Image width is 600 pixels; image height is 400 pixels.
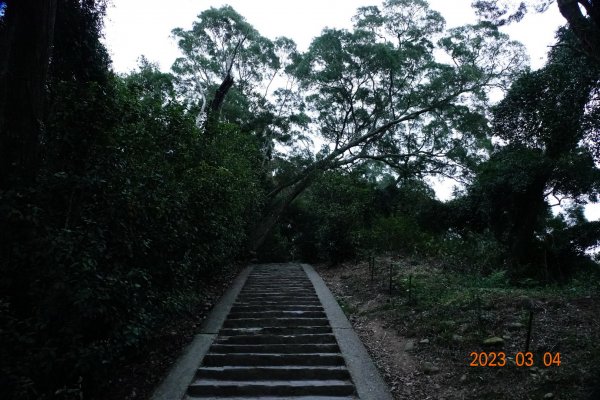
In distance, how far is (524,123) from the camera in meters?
9.20

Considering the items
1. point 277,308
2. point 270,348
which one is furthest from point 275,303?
point 270,348

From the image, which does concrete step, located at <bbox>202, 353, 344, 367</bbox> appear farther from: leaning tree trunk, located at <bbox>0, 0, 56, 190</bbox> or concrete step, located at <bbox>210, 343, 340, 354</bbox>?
leaning tree trunk, located at <bbox>0, 0, 56, 190</bbox>

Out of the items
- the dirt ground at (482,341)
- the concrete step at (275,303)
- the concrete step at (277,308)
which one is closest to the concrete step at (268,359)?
the dirt ground at (482,341)

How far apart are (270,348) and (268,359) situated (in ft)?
1.02

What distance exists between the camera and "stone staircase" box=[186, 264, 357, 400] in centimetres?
425

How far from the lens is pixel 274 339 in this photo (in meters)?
5.52

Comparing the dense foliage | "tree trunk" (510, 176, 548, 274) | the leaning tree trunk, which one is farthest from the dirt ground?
"tree trunk" (510, 176, 548, 274)

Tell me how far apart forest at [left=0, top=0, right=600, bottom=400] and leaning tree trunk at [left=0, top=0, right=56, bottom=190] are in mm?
15

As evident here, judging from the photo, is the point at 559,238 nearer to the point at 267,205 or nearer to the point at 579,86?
the point at 579,86

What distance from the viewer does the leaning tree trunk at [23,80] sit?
350 centimetres

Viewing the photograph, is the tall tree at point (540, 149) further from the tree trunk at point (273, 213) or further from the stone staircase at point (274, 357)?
the tree trunk at point (273, 213)

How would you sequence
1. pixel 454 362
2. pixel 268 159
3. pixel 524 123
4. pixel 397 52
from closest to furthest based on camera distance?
1. pixel 454 362
2. pixel 524 123
3. pixel 397 52
4. pixel 268 159

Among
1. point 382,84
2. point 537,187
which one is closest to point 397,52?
point 382,84

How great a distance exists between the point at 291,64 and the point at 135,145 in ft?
57.9
